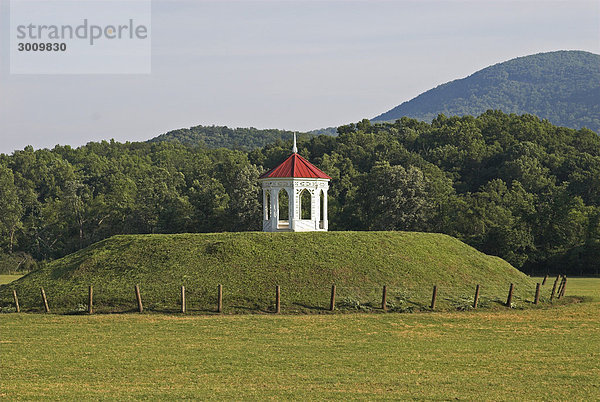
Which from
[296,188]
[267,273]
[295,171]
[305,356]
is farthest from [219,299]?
[295,171]

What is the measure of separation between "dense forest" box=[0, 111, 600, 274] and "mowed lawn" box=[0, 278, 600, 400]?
38922 millimetres

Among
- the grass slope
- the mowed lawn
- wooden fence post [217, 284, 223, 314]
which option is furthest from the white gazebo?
the mowed lawn

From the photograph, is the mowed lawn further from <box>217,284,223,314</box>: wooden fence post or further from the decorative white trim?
the decorative white trim

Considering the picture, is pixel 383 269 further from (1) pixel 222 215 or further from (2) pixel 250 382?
(1) pixel 222 215

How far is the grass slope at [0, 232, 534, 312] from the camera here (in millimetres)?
40781

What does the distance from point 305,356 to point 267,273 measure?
16.4 meters

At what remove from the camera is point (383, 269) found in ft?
148

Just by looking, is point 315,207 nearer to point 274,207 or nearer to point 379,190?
point 274,207

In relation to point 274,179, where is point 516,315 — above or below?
below

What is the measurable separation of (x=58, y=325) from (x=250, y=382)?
1660 centimetres

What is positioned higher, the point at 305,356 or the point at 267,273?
the point at 267,273

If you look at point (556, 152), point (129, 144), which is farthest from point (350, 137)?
point (129, 144)

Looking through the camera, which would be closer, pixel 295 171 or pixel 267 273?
pixel 267 273

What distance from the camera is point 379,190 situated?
266ft
